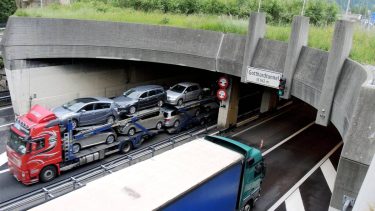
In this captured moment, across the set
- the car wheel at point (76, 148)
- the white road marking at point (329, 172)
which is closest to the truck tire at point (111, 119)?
the car wheel at point (76, 148)

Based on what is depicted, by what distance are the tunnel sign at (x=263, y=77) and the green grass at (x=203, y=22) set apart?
211 centimetres

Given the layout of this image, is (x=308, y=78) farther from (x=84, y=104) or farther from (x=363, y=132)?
(x=84, y=104)

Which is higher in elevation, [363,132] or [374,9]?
[374,9]

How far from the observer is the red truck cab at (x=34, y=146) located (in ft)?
46.4

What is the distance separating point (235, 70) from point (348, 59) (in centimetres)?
682

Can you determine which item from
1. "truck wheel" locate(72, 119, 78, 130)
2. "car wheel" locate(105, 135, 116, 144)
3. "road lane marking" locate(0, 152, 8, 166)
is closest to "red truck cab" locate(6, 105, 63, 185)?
"truck wheel" locate(72, 119, 78, 130)

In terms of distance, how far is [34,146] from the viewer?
14227 mm

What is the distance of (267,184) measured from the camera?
15742mm

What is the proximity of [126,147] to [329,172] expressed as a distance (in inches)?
435

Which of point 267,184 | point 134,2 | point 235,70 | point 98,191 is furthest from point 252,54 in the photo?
point 134,2

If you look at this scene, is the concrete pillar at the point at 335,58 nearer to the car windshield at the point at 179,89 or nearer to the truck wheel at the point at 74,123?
the car windshield at the point at 179,89

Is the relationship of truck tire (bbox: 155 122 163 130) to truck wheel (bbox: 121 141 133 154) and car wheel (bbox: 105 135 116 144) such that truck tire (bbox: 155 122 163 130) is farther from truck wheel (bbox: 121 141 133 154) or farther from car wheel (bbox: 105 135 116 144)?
car wheel (bbox: 105 135 116 144)

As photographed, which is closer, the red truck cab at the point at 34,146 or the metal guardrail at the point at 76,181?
the metal guardrail at the point at 76,181

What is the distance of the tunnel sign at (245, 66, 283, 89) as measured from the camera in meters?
15.9
